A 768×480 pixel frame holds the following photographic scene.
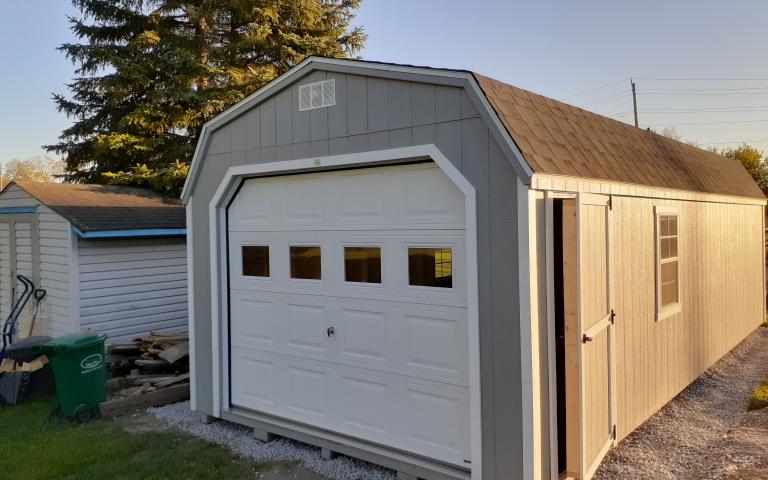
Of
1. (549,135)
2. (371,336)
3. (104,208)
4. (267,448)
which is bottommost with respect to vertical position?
(267,448)

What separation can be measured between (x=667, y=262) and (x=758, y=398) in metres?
1.79

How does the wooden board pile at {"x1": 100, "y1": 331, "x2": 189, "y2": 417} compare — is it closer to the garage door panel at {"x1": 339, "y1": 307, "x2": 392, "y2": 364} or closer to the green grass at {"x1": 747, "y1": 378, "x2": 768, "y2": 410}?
the garage door panel at {"x1": 339, "y1": 307, "x2": 392, "y2": 364}

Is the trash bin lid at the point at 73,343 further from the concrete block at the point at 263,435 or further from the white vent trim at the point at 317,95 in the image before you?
the white vent trim at the point at 317,95

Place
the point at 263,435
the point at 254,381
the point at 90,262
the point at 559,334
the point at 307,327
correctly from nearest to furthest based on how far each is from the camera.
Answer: the point at 559,334
the point at 307,327
the point at 263,435
the point at 254,381
the point at 90,262

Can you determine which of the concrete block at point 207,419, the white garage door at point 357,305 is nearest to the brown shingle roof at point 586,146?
the white garage door at point 357,305

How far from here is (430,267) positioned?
14.4 feet

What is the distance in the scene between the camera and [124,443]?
17.6 feet

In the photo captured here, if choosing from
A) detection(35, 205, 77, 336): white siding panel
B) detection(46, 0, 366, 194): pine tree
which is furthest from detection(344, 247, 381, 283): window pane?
detection(46, 0, 366, 194): pine tree

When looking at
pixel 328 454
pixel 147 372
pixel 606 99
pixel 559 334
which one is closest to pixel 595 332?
pixel 559 334

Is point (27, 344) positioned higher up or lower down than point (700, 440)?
higher up

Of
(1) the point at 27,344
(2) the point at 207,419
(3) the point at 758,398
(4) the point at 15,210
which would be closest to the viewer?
(2) the point at 207,419

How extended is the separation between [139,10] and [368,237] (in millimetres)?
14847

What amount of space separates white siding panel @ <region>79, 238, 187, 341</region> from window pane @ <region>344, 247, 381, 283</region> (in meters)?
5.13

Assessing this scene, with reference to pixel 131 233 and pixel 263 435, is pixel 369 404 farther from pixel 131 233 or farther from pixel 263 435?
pixel 131 233
